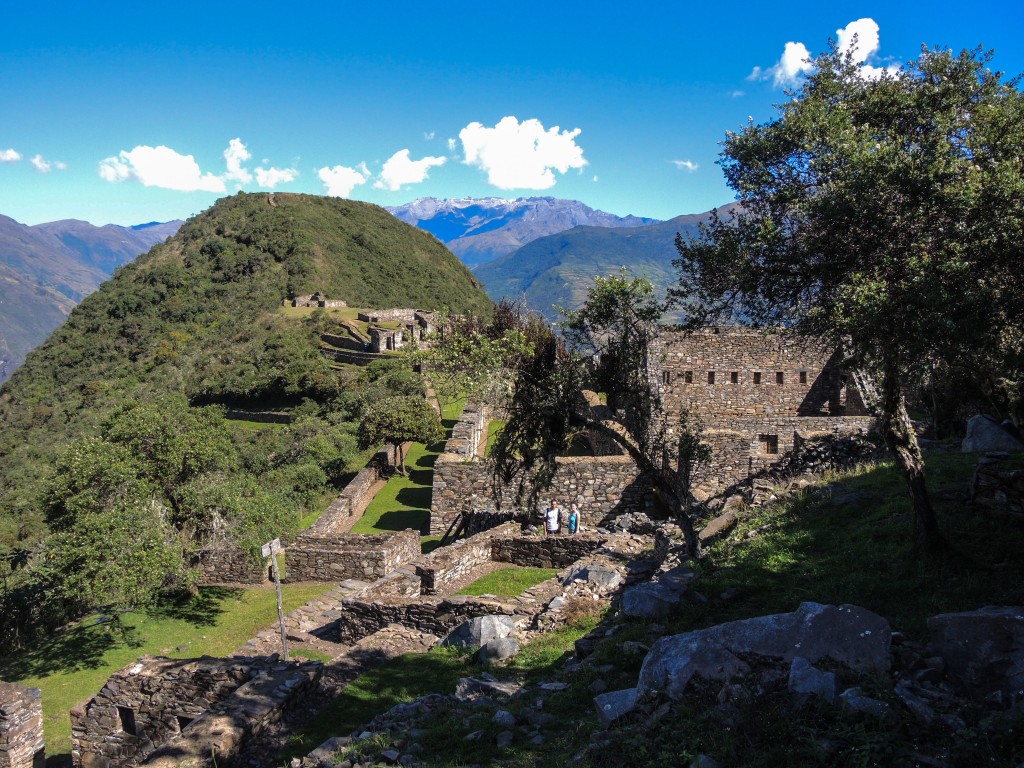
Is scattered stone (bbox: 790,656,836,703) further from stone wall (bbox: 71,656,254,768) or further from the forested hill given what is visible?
the forested hill

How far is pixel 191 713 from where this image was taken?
8883 mm

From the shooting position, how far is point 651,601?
7.70m

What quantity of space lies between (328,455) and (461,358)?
2243 centimetres

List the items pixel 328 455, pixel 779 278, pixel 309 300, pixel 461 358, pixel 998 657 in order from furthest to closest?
pixel 309 300
pixel 328 455
pixel 461 358
pixel 779 278
pixel 998 657

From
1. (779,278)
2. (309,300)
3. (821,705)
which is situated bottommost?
(821,705)

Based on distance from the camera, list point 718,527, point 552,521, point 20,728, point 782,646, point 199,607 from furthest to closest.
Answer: point 552,521
point 199,607
point 718,527
point 20,728
point 782,646

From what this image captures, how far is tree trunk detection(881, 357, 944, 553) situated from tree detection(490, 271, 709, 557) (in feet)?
10.1

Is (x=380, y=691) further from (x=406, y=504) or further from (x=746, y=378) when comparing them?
(x=746, y=378)

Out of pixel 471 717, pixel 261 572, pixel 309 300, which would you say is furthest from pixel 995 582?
pixel 309 300

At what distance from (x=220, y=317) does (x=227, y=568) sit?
8040cm

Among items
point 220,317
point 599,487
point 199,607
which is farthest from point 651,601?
point 220,317

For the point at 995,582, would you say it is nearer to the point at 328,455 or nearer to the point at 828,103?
the point at 828,103

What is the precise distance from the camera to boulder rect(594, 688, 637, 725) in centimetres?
513

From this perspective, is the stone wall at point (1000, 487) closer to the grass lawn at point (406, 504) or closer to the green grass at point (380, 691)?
the green grass at point (380, 691)
